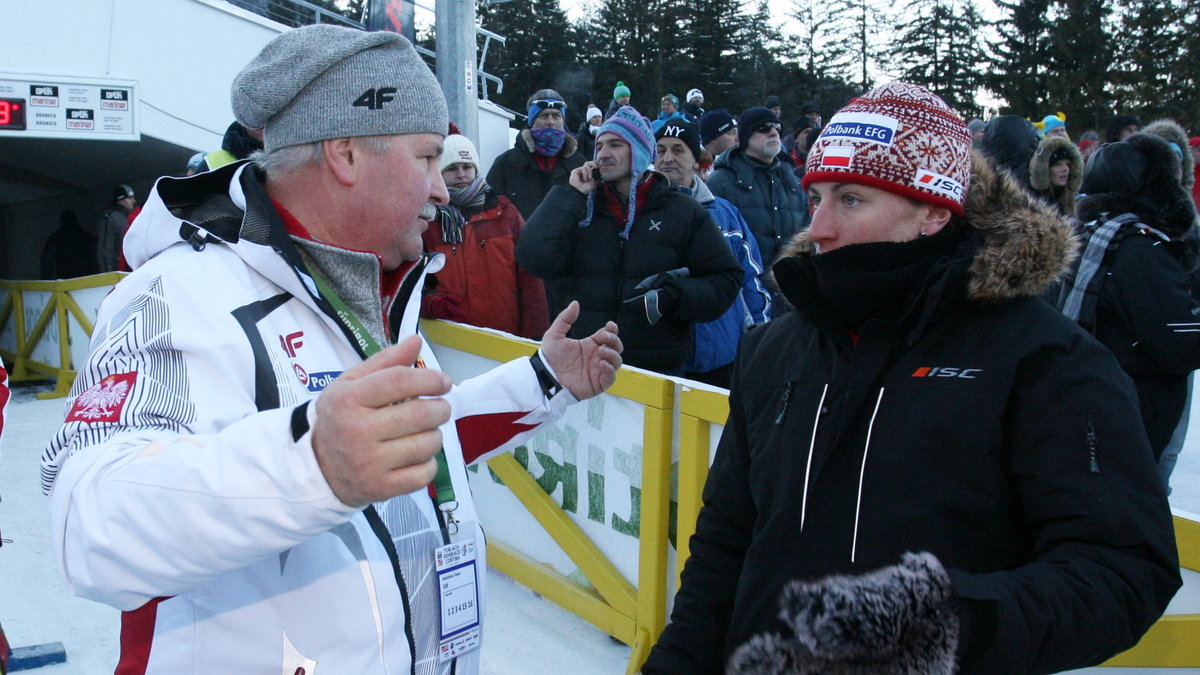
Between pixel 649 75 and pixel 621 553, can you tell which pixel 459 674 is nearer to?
pixel 621 553

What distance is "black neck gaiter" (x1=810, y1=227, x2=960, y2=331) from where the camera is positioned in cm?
166

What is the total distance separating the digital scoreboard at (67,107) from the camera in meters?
9.48

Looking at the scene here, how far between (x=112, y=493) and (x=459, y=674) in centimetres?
81

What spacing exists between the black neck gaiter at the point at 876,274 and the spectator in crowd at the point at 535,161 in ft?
20.7

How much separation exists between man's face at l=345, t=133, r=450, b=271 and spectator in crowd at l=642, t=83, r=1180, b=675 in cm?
70

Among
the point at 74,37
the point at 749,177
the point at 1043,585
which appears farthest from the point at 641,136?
the point at 74,37

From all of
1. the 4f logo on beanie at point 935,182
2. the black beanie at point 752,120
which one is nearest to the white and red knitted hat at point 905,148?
the 4f logo on beanie at point 935,182

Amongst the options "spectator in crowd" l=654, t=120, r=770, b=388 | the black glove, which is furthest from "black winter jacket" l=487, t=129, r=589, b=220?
the black glove

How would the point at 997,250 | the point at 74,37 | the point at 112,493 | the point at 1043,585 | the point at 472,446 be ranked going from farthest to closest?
the point at 74,37 → the point at 472,446 → the point at 997,250 → the point at 1043,585 → the point at 112,493

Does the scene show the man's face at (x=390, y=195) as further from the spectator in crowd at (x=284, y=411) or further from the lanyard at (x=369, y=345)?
the lanyard at (x=369, y=345)

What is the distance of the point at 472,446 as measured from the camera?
2180mm

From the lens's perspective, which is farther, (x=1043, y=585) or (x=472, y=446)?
(x=472, y=446)

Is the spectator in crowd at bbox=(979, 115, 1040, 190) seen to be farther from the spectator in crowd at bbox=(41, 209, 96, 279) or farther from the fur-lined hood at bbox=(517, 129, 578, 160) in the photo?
the spectator in crowd at bbox=(41, 209, 96, 279)

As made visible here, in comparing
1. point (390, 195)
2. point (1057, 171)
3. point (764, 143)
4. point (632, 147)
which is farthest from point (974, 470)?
point (764, 143)
